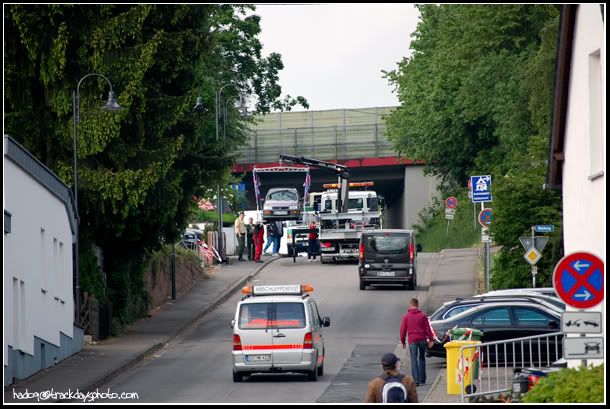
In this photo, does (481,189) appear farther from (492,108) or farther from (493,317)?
(492,108)

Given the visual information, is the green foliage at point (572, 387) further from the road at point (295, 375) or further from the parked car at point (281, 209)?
the parked car at point (281, 209)

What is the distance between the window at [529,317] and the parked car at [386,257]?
17665 mm

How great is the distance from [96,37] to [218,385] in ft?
41.3

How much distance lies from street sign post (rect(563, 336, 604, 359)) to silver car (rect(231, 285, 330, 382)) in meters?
13.6

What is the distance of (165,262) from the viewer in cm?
4812

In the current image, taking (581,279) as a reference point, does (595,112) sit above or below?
above

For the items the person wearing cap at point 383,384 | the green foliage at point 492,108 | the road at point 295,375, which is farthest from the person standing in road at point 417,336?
the green foliage at point 492,108

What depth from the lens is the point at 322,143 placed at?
294ft

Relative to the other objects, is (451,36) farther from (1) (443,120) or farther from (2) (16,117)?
(2) (16,117)

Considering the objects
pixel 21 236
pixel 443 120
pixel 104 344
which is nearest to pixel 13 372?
pixel 21 236

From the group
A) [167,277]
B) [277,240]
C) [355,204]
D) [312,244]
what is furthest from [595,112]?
[277,240]

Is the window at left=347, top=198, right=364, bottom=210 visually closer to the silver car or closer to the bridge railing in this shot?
the bridge railing

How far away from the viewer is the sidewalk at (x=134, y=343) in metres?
29.3

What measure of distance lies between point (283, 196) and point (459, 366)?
4737 cm
